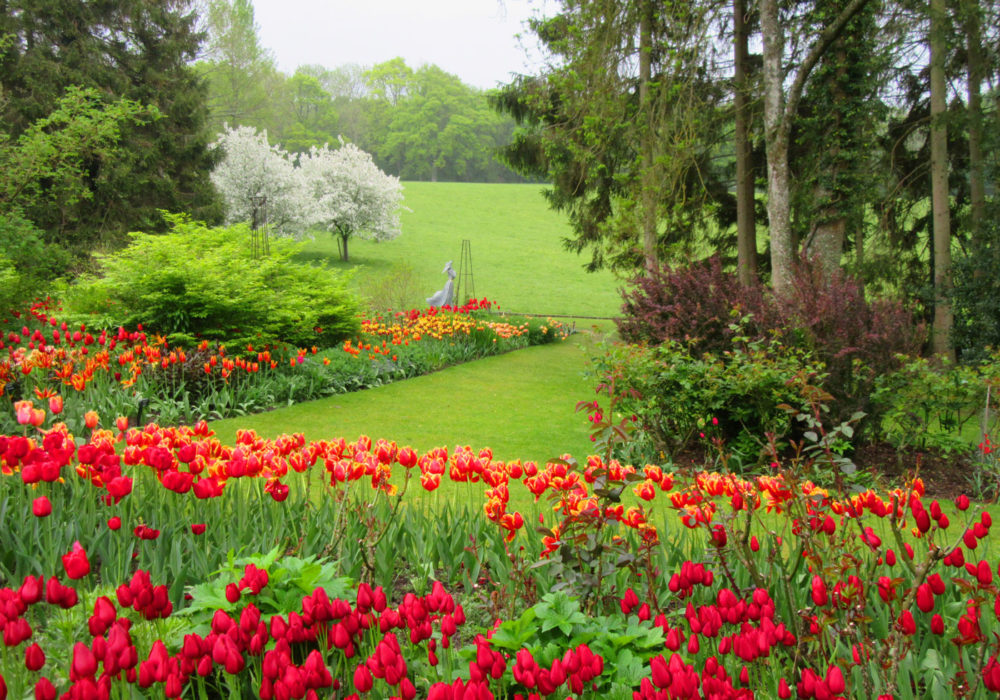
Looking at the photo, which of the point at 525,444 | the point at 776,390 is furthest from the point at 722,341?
the point at 525,444

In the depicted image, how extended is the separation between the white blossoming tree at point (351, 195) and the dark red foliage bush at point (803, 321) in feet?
80.6

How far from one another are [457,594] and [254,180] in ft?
91.8

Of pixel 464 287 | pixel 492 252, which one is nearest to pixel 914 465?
pixel 464 287

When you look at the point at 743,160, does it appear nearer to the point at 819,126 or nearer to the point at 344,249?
the point at 819,126

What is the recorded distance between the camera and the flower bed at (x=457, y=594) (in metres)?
1.51

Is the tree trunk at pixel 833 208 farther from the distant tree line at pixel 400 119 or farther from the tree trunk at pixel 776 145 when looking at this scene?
the distant tree line at pixel 400 119

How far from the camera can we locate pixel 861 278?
35.4 ft

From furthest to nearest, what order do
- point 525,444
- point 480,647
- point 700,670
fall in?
point 525,444, point 700,670, point 480,647

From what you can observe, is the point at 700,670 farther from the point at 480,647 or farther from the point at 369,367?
the point at 369,367

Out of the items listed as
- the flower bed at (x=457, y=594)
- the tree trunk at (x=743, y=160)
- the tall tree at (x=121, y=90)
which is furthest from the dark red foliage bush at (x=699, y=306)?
the tall tree at (x=121, y=90)

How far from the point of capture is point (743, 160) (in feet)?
37.2

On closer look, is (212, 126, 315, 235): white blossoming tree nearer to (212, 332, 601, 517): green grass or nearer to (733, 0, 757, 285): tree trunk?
(212, 332, 601, 517): green grass

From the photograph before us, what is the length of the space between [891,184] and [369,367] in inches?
335

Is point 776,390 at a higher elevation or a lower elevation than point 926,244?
lower
